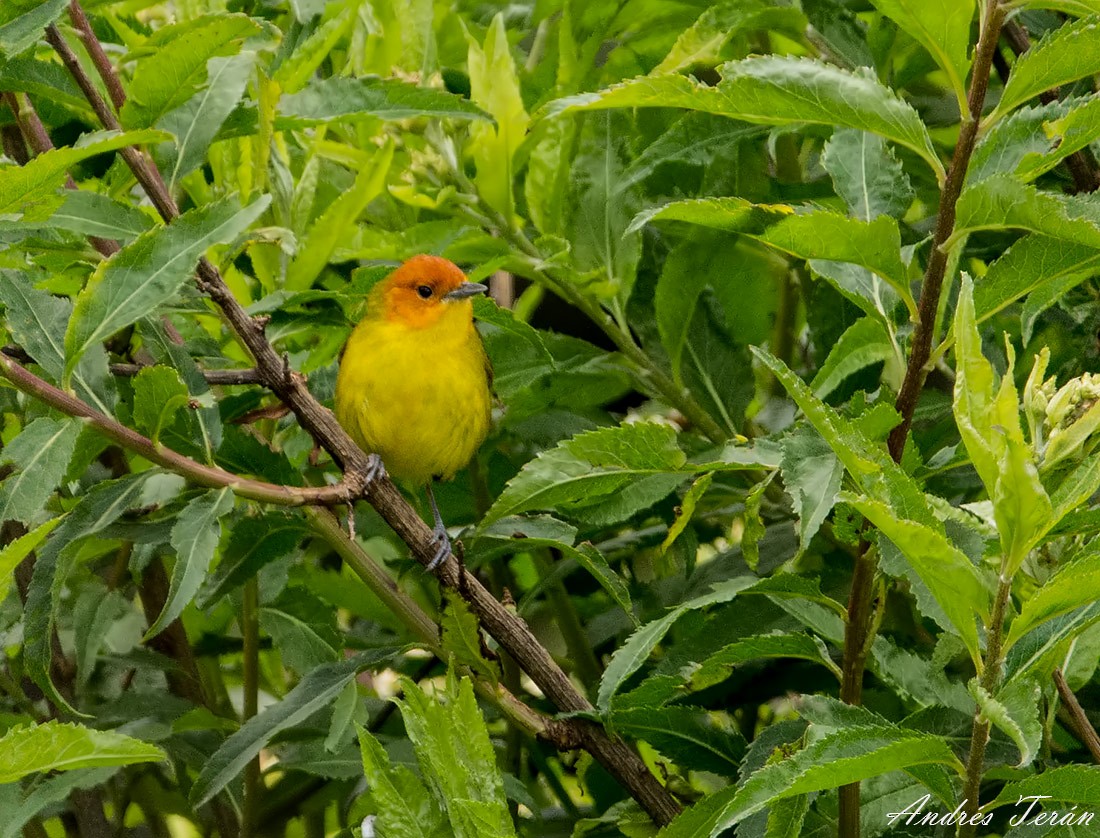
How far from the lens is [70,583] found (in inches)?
106

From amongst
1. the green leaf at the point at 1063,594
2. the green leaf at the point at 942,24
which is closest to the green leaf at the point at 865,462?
the green leaf at the point at 1063,594

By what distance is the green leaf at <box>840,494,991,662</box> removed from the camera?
1.35 m

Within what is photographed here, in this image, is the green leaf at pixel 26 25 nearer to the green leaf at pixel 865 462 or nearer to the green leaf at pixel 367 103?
the green leaf at pixel 367 103

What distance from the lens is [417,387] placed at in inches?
136

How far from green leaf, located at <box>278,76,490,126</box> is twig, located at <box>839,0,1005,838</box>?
0.82 metres

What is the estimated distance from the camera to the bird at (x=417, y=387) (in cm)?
322

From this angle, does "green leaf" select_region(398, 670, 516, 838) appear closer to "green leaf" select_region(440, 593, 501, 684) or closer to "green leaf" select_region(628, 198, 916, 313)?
"green leaf" select_region(440, 593, 501, 684)

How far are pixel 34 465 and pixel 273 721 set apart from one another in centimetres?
60

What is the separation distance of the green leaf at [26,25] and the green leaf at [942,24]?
114 centimetres

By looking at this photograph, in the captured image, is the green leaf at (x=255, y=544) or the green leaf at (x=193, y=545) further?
the green leaf at (x=255, y=544)

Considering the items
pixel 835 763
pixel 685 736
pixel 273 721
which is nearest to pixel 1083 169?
pixel 685 736

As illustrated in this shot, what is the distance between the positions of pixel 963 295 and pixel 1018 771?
78 cm

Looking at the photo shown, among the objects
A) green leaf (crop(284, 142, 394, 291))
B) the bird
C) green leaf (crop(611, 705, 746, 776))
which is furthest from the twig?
the bird

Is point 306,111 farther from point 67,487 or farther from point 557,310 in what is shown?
point 557,310
